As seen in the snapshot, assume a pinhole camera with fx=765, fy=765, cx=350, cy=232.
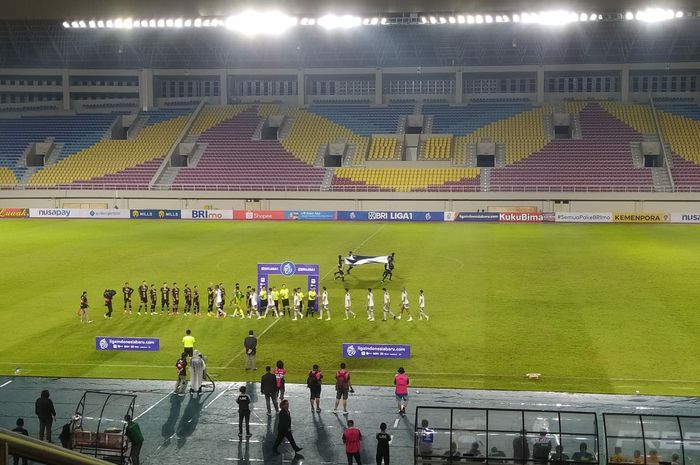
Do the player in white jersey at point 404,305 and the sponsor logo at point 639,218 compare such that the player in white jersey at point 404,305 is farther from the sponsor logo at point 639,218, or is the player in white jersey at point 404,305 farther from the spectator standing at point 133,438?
the sponsor logo at point 639,218

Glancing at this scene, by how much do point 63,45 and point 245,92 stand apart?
2063 centimetres

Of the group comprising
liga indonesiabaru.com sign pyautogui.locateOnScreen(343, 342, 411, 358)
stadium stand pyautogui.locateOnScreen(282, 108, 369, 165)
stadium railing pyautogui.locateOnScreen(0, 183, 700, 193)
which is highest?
stadium stand pyautogui.locateOnScreen(282, 108, 369, 165)

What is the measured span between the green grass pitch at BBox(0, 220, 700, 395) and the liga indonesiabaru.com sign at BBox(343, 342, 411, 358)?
0.39 metres

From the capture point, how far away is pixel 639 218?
65688 millimetres

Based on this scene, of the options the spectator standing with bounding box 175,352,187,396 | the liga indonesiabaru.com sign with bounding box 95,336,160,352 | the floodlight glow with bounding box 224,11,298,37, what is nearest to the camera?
the spectator standing with bounding box 175,352,187,396

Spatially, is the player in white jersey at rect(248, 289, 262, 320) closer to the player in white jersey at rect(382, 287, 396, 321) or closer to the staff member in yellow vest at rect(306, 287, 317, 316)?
the staff member in yellow vest at rect(306, 287, 317, 316)

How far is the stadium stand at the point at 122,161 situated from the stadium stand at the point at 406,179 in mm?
19670

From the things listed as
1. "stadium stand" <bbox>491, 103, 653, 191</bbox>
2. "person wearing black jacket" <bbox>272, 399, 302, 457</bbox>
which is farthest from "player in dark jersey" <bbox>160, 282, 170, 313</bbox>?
"stadium stand" <bbox>491, 103, 653, 191</bbox>

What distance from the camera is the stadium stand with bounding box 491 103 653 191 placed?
70250 millimetres

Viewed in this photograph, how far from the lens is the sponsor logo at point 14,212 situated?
71.8m

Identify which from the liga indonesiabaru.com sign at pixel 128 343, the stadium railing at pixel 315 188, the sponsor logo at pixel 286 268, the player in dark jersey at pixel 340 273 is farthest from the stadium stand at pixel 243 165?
the liga indonesiabaru.com sign at pixel 128 343

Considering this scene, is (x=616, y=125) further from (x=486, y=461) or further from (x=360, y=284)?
(x=486, y=461)

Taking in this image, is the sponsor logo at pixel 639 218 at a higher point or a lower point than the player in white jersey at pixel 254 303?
higher

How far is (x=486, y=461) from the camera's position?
13.8 m
